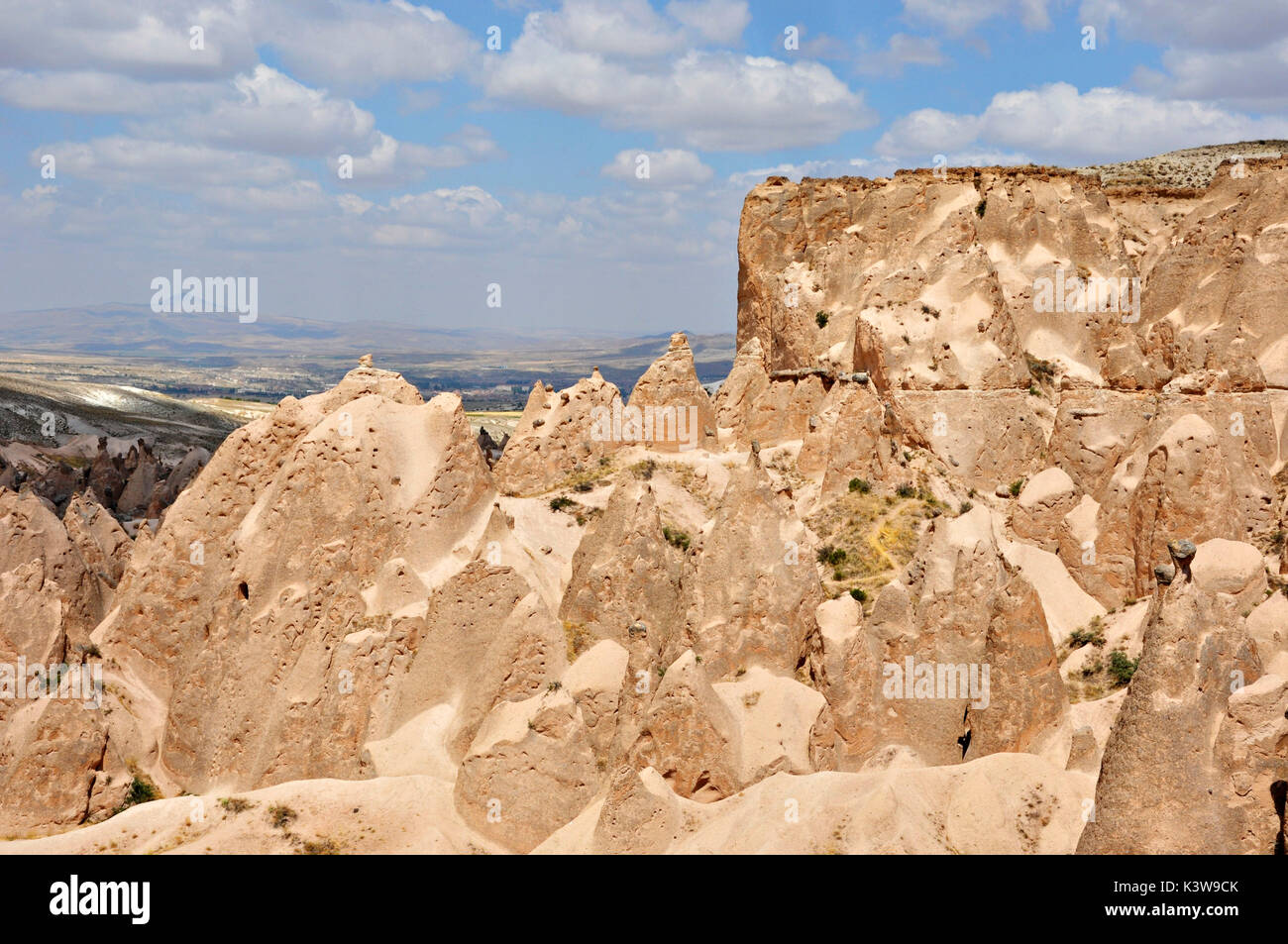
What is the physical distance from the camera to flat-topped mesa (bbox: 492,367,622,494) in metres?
36.9

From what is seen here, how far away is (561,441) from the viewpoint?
37500 millimetres

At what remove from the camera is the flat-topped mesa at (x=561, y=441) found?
3688 cm

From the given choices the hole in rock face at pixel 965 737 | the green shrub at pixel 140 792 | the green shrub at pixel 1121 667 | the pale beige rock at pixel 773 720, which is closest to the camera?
the pale beige rock at pixel 773 720

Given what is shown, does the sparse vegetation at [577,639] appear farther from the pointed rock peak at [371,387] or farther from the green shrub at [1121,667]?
the green shrub at [1121,667]

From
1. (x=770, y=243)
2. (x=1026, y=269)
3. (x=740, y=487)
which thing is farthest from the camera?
(x=770, y=243)

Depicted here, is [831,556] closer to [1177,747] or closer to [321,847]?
[1177,747]

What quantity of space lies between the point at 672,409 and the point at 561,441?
387 cm

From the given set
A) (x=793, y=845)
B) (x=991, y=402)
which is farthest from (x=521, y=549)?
(x=991, y=402)

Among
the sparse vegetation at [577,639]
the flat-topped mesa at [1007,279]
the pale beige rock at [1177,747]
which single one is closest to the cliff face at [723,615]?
the pale beige rock at [1177,747]

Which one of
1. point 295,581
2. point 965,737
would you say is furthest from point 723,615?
point 295,581

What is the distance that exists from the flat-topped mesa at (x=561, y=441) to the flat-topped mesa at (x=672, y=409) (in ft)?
2.69

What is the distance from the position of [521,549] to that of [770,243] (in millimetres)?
25256

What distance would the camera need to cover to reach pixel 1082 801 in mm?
18375
